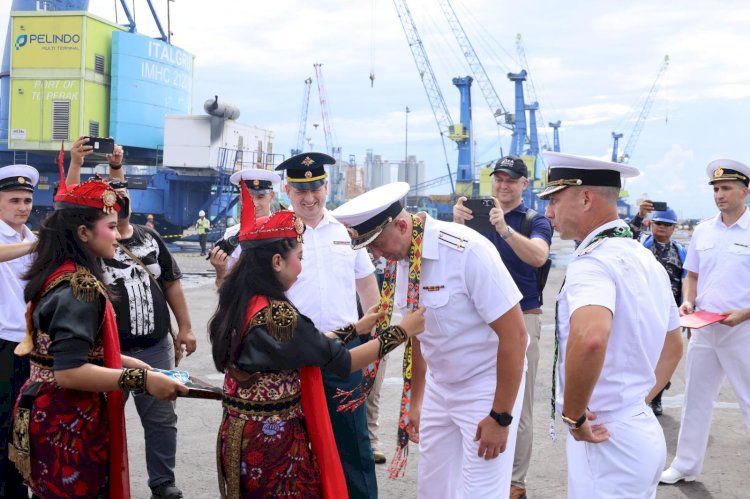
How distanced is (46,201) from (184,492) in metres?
30.4

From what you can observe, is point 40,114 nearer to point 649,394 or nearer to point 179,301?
point 179,301

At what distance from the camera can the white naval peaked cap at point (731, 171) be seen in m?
5.13

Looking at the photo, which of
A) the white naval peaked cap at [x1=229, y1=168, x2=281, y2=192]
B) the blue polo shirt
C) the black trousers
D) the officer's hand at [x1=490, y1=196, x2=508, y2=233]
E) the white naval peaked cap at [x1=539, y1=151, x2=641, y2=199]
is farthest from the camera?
the white naval peaked cap at [x1=229, y1=168, x2=281, y2=192]

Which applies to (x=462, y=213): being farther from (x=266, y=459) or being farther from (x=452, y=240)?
(x=266, y=459)

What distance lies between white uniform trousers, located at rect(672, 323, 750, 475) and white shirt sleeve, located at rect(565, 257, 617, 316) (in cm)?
301

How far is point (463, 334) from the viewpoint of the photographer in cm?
338

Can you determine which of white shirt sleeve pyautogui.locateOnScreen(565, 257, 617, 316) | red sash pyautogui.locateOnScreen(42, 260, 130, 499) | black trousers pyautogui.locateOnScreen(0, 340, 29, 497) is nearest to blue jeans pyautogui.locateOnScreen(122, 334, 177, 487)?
black trousers pyautogui.locateOnScreen(0, 340, 29, 497)

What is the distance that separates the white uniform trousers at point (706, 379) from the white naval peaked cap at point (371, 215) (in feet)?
10.1

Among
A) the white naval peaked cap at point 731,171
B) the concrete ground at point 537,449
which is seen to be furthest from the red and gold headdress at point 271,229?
the white naval peaked cap at point 731,171

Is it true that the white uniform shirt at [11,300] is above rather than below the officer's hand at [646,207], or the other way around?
below

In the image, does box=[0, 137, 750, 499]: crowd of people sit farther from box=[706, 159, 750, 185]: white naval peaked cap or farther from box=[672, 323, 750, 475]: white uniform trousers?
box=[706, 159, 750, 185]: white naval peaked cap

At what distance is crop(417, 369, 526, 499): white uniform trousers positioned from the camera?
10.9 ft

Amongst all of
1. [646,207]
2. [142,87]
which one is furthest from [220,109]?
[646,207]

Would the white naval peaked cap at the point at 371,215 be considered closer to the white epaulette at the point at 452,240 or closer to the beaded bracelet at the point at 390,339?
the white epaulette at the point at 452,240
